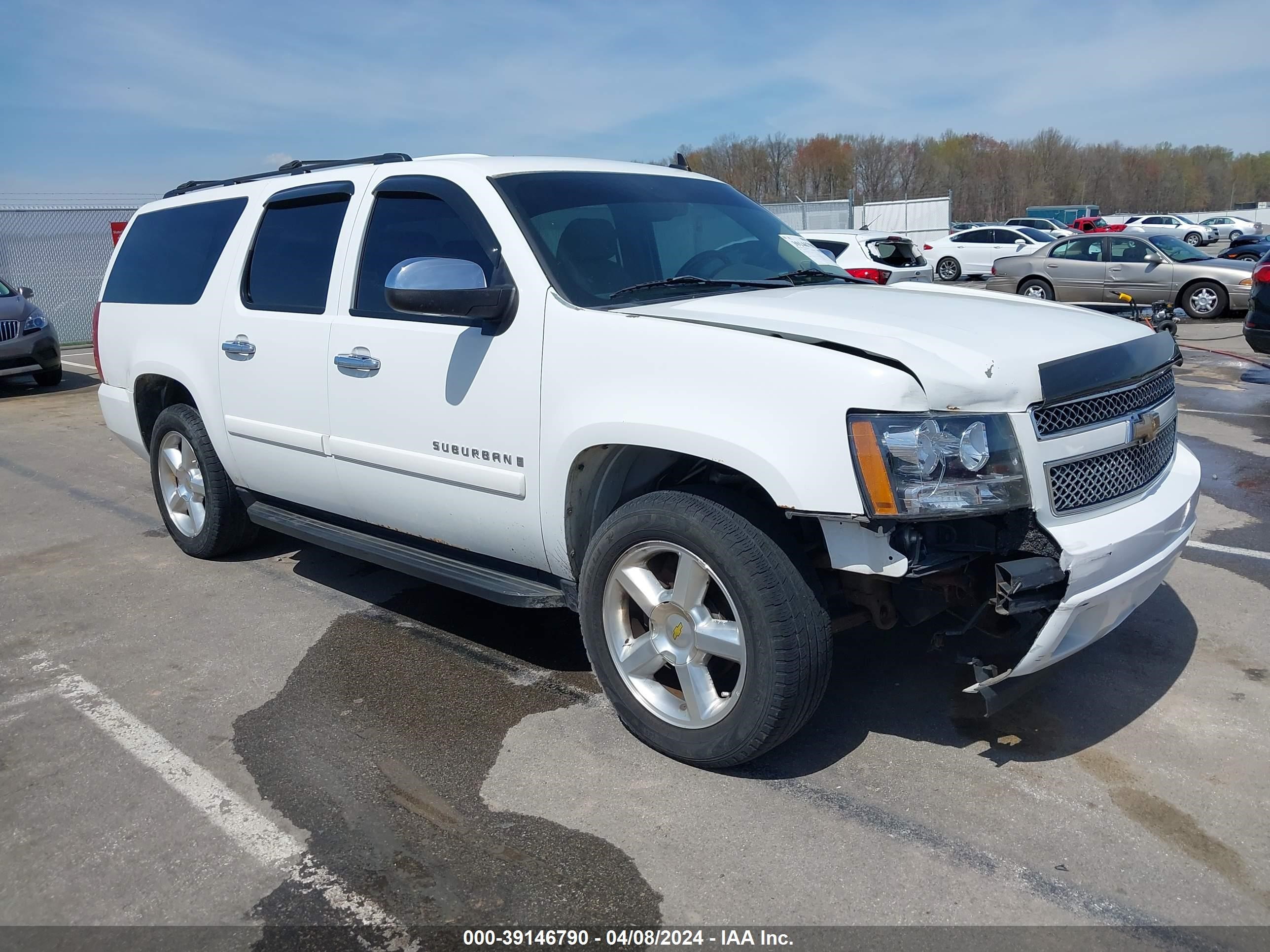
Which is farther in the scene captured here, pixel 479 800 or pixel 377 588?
pixel 377 588

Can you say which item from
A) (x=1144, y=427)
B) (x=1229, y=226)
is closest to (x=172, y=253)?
(x=1144, y=427)

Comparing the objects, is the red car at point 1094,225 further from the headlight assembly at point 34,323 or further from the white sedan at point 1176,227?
the headlight assembly at point 34,323

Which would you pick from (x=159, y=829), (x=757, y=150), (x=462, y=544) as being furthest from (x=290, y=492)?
(x=757, y=150)

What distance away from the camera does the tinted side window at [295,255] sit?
14.2 feet

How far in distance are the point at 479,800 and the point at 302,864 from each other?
55cm

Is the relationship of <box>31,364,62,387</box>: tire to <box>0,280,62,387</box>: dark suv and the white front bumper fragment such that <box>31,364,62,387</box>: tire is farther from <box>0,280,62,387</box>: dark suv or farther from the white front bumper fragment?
the white front bumper fragment

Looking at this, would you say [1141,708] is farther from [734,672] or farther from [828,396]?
[828,396]

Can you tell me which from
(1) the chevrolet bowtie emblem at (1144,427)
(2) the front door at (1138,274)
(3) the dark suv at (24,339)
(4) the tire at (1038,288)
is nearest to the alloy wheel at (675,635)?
(1) the chevrolet bowtie emblem at (1144,427)

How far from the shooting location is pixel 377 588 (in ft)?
16.9

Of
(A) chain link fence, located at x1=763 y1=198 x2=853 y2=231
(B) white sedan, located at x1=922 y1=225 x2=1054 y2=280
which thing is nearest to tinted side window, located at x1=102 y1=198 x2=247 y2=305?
(B) white sedan, located at x1=922 y1=225 x2=1054 y2=280

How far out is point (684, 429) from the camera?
3.01 m

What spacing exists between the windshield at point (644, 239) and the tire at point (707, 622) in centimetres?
86

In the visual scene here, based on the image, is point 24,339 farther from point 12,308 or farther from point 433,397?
point 433,397

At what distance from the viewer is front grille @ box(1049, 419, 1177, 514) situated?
2.87 m
